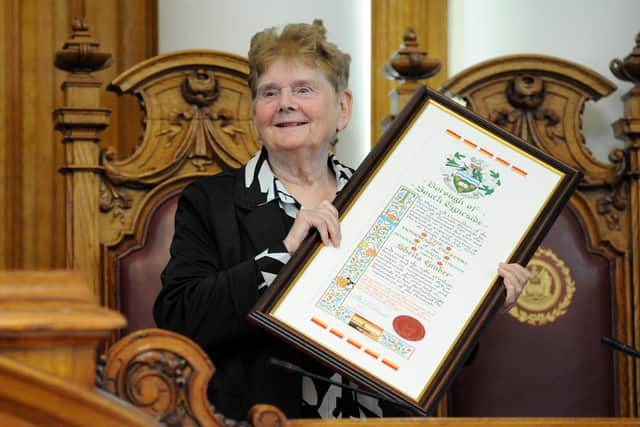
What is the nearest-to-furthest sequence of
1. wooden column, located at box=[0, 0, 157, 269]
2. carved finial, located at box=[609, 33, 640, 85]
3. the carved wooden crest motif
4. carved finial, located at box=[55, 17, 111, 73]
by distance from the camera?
carved finial, located at box=[55, 17, 111, 73], the carved wooden crest motif, carved finial, located at box=[609, 33, 640, 85], wooden column, located at box=[0, 0, 157, 269]

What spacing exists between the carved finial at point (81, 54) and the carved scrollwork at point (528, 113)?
1.02m

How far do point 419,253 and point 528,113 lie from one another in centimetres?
107

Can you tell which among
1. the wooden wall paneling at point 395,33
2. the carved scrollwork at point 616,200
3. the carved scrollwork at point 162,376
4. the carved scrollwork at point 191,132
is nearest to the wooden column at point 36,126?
the carved scrollwork at point 191,132

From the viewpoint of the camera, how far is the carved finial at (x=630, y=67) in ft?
9.20

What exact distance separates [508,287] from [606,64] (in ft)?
5.06

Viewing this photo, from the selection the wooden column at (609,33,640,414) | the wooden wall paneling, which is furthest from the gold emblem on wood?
the wooden wall paneling

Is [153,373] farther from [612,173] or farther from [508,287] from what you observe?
[612,173]

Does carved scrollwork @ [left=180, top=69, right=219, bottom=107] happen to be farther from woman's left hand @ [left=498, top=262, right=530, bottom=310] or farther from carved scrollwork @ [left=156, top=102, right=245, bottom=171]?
woman's left hand @ [left=498, top=262, right=530, bottom=310]

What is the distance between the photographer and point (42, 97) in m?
3.18

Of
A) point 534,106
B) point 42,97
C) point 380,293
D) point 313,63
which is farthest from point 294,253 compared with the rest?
point 42,97

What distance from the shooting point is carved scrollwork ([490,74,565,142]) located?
2.84 metres

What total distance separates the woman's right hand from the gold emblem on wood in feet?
3.30

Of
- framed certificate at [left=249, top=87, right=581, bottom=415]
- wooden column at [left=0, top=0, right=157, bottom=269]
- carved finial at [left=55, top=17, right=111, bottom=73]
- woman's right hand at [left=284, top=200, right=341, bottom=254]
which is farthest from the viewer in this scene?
wooden column at [left=0, top=0, right=157, bottom=269]

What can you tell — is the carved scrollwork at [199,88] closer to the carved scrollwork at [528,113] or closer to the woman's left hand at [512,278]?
the carved scrollwork at [528,113]
